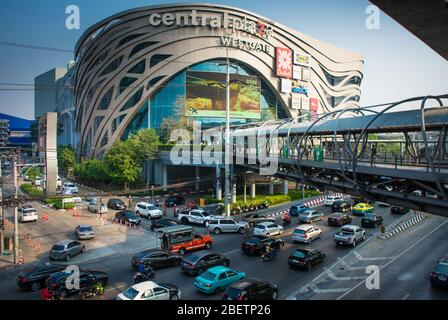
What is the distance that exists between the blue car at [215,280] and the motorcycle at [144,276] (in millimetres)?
2929

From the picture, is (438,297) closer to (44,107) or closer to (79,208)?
(79,208)

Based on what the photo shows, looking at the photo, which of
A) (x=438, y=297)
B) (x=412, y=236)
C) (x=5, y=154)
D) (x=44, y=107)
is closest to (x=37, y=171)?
(x=5, y=154)

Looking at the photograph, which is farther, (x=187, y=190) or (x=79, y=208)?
(x=187, y=190)

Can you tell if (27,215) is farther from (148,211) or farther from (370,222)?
(370,222)

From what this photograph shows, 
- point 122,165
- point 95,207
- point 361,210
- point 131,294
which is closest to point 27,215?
point 95,207

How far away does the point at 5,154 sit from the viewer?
23.8m

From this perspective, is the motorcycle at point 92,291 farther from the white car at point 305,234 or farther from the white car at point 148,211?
the white car at point 148,211

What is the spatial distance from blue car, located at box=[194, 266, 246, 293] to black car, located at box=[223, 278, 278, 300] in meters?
1.52

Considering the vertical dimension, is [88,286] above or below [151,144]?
below

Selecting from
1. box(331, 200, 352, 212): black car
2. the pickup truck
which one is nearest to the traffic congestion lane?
the pickup truck

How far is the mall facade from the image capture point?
66.3m

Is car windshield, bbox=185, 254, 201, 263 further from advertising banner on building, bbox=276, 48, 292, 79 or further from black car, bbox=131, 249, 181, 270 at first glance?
advertising banner on building, bbox=276, 48, 292, 79

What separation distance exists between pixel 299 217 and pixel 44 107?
4657 inches

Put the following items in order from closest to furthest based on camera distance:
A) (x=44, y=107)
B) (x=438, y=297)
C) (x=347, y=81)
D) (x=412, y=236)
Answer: (x=438, y=297)
(x=412, y=236)
(x=347, y=81)
(x=44, y=107)
